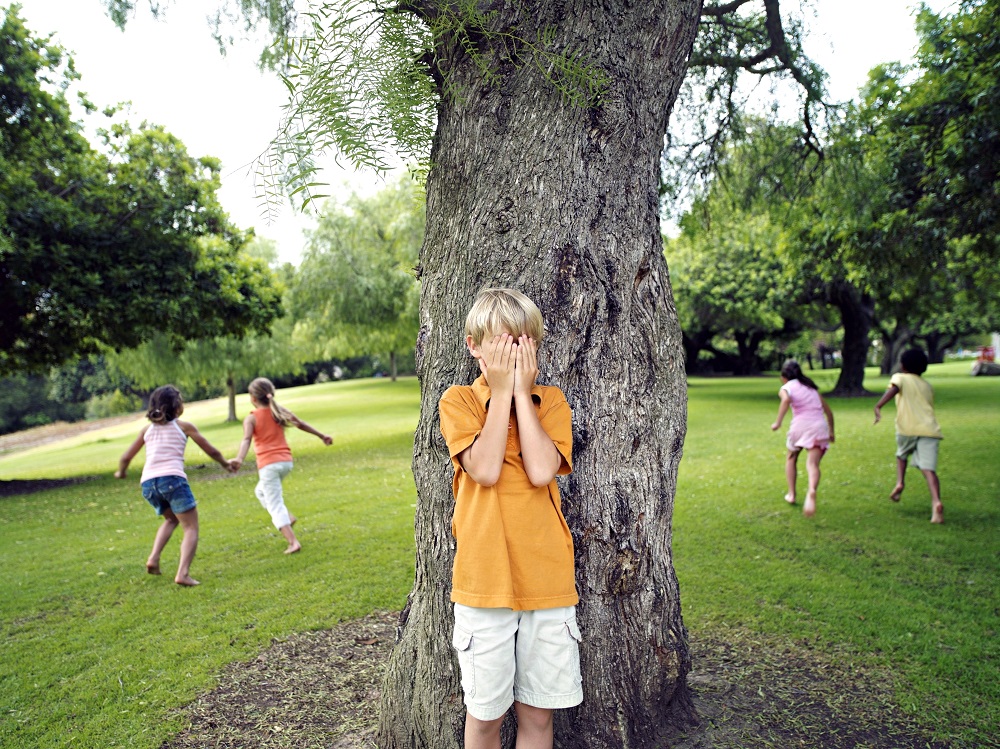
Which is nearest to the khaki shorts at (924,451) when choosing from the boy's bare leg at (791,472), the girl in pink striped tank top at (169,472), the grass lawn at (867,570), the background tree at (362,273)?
the grass lawn at (867,570)

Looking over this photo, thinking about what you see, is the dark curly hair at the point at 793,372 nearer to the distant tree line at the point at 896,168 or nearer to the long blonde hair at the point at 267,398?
the distant tree line at the point at 896,168

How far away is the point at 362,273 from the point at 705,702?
16272mm

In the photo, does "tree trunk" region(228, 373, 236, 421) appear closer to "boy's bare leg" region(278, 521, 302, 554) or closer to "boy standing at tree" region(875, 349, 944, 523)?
"boy's bare leg" region(278, 521, 302, 554)

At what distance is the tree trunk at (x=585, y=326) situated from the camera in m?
2.92

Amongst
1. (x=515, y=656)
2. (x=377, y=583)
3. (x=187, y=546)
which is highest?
(x=515, y=656)

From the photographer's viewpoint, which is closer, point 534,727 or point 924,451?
point 534,727

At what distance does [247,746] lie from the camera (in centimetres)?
323

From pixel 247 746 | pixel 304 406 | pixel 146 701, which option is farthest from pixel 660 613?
pixel 304 406

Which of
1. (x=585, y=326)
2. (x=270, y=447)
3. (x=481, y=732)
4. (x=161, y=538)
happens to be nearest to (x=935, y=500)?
(x=585, y=326)

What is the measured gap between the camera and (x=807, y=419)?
7.53 metres

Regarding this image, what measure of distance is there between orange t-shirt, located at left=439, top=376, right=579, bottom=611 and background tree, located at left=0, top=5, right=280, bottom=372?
34.2 ft

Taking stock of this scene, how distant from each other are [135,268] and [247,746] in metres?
10.7

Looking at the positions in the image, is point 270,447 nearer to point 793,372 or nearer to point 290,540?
point 290,540

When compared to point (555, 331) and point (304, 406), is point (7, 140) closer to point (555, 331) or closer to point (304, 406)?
point (555, 331)
